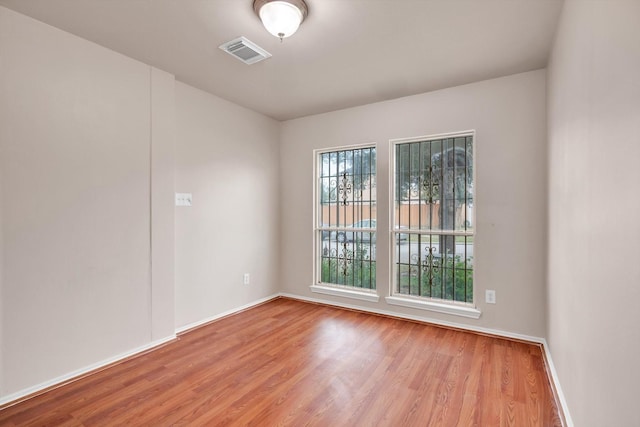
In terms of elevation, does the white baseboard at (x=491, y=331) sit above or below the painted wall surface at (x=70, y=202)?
below

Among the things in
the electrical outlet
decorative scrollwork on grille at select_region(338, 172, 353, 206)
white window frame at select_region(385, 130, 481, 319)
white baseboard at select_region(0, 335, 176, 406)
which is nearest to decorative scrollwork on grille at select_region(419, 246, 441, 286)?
white window frame at select_region(385, 130, 481, 319)

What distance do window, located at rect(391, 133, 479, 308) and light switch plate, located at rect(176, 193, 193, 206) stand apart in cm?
231

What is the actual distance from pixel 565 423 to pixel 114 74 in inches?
158

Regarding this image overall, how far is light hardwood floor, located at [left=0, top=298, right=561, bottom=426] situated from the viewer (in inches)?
74.4

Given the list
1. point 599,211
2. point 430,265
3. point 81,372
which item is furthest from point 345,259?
point 599,211

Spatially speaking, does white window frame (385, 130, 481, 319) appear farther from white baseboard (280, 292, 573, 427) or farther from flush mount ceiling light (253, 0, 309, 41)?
flush mount ceiling light (253, 0, 309, 41)

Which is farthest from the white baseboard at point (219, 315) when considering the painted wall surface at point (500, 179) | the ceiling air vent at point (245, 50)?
the ceiling air vent at point (245, 50)

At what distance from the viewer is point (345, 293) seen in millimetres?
3971

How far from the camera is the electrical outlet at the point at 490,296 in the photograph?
3.10m

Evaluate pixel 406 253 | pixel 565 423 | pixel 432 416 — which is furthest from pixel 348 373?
pixel 406 253

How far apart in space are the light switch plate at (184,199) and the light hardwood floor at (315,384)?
1.34m

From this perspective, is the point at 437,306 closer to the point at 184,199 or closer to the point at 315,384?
the point at 315,384

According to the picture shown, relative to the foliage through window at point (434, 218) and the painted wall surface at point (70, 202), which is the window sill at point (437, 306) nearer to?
the foliage through window at point (434, 218)

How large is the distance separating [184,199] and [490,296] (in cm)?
328
